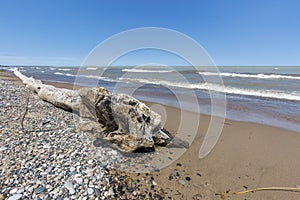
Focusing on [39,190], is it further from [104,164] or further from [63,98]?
[63,98]

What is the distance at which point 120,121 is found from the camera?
3.71 metres

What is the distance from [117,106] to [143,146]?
105cm

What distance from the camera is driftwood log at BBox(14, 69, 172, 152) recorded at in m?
3.42

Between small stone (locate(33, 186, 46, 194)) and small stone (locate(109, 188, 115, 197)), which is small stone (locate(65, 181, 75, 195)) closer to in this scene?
small stone (locate(33, 186, 46, 194))

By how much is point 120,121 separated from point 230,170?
2482 mm

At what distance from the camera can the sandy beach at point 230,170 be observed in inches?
101

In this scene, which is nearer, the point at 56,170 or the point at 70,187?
the point at 70,187

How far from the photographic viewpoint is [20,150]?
314cm

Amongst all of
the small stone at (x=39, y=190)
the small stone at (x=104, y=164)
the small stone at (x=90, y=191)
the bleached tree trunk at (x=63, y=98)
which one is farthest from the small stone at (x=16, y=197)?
the bleached tree trunk at (x=63, y=98)

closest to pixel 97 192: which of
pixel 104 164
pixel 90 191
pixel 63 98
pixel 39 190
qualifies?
pixel 90 191

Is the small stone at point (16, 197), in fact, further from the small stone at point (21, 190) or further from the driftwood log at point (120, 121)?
the driftwood log at point (120, 121)

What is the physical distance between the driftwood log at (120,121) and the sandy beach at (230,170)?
0.72 metres

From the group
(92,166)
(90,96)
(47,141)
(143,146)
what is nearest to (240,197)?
(143,146)

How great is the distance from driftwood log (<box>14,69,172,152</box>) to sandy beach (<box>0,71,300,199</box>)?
719mm
